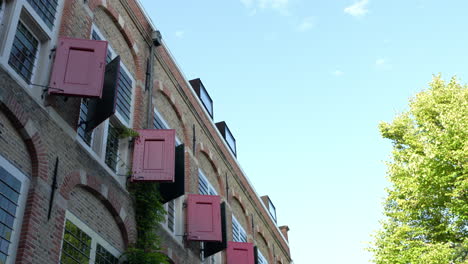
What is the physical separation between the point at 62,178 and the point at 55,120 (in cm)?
112

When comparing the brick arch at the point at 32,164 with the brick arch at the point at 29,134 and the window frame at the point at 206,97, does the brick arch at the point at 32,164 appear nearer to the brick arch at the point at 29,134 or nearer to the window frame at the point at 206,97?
the brick arch at the point at 29,134

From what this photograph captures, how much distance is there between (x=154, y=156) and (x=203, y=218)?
11.4ft

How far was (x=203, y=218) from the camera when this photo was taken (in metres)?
15.1

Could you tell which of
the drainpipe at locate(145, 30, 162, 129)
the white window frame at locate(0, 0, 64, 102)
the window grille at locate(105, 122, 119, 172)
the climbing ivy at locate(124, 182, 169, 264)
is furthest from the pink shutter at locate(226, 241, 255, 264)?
the white window frame at locate(0, 0, 64, 102)

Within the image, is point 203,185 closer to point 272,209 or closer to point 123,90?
point 123,90

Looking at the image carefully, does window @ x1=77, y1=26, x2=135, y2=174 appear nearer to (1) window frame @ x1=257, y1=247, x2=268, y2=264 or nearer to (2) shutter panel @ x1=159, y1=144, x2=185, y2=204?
(2) shutter panel @ x1=159, y1=144, x2=185, y2=204

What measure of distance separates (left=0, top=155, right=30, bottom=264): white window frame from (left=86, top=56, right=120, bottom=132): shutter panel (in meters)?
2.29

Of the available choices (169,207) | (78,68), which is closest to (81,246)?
(78,68)

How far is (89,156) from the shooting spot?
33.9 feet

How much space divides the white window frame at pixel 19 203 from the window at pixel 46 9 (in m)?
3.49

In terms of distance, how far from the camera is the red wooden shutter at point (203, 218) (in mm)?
14705

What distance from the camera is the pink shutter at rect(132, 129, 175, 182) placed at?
39.6ft

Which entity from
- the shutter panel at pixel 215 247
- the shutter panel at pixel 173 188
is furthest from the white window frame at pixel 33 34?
the shutter panel at pixel 215 247

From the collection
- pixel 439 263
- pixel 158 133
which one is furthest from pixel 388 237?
pixel 158 133
